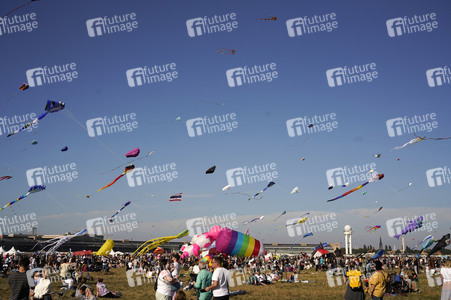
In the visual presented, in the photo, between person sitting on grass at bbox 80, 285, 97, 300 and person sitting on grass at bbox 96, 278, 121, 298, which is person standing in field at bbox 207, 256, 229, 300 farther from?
person sitting on grass at bbox 96, 278, 121, 298

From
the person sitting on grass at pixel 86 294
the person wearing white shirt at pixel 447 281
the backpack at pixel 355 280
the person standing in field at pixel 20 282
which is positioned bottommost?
the person wearing white shirt at pixel 447 281

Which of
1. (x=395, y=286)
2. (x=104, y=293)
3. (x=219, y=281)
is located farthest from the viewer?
(x=395, y=286)

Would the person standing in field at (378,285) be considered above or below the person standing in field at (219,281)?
below

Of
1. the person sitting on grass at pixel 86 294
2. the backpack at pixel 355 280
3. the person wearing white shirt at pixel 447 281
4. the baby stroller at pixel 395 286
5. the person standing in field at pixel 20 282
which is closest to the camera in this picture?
the person standing in field at pixel 20 282

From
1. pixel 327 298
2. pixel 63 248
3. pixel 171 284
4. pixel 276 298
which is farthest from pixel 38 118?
pixel 63 248

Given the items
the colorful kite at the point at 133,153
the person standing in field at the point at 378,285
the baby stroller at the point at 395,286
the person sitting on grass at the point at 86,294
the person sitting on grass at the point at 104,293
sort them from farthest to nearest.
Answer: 1. the colorful kite at the point at 133,153
2. the baby stroller at the point at 395,286
3. the person sitting on grass at the point at 104,293
4. the person sitting on grass at the point at 86,294
5. the person standing in field at the point at 378,285

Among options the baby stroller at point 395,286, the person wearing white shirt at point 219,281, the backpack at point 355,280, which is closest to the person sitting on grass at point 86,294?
the person wearing white shirt at point 219,281

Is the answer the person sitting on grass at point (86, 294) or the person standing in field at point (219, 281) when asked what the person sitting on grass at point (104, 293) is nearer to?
the person sitting on grass at point (86, 294)

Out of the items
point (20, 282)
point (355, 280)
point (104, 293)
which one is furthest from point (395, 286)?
point (20, 282)

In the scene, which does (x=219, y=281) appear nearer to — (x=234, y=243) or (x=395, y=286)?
(x=395, y=286)

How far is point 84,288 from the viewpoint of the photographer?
11.5 meters

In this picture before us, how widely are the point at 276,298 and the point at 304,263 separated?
23030 millimetres

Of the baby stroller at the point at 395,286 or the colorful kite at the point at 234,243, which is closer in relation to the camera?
the baby stroller at the point at 395,286

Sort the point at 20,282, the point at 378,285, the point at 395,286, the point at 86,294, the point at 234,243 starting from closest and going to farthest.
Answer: the point at 20,282, the point at 378,285, the point at 86,294, the point at 395,286, the point at 234,243
